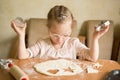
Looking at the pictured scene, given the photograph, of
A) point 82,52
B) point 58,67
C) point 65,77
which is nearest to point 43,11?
point 82,52

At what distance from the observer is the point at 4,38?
8.51 feet

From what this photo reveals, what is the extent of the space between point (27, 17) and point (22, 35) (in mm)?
1128

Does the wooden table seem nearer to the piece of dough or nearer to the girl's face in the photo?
the piece of dough

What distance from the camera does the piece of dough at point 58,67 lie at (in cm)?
127

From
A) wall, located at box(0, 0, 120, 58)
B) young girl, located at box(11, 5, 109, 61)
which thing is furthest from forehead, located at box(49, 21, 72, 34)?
wall, located at box(0, 0, 120, 58)

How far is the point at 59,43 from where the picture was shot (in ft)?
5.41

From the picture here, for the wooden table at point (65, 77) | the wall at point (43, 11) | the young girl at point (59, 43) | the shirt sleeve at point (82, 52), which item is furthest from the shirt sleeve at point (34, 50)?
the wall at point (43, 11)

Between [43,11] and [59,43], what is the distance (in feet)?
3.28

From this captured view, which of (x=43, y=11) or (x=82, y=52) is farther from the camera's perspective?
(x=43, y=11)

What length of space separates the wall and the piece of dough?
3.99 ft

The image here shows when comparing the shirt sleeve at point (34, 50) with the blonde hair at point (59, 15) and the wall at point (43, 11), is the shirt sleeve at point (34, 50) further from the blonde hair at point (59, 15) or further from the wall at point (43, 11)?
the wall at point (43, 11)

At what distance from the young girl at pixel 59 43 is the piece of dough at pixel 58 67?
17 cm

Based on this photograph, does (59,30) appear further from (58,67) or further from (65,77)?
(65,77)

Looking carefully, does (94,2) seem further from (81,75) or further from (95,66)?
(81,75)
